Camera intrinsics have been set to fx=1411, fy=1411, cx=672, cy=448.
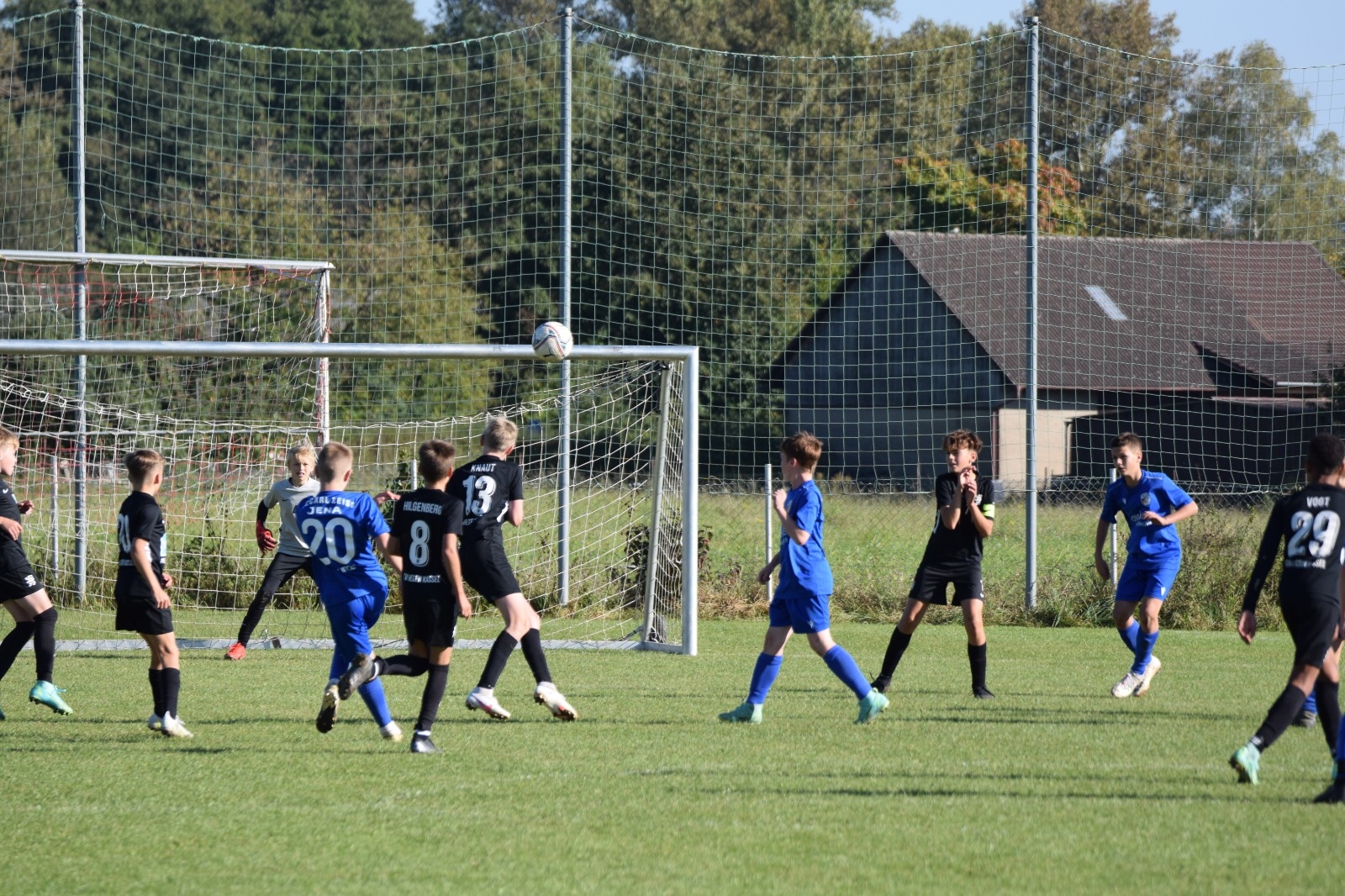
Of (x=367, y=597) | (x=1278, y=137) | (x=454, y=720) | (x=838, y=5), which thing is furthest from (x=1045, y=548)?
(x=838, y=5)

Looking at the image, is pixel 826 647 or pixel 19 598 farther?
pixel 19 598

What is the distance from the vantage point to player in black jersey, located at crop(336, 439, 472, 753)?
7.07 meters

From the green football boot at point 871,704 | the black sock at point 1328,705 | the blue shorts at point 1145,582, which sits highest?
the blue shorts at point 1145,582

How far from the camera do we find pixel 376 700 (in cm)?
721

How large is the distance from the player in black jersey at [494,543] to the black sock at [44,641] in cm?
255

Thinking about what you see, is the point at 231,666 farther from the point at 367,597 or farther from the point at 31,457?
the point at 31,457

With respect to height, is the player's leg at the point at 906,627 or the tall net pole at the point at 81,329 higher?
the tall net pole at the point at 81,329

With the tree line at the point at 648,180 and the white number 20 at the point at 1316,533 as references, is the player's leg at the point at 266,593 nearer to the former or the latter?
the tree line at the point at 648,180

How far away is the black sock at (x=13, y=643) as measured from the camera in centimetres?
829

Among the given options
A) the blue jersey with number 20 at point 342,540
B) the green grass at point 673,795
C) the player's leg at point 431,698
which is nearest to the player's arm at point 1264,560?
the green grass at point 673,795

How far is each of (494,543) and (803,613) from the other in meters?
1.75

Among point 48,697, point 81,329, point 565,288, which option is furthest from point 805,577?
point 81,329

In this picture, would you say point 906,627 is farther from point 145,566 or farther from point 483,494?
point 145,566

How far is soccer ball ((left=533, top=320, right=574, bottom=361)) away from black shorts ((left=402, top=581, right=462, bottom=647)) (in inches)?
153
